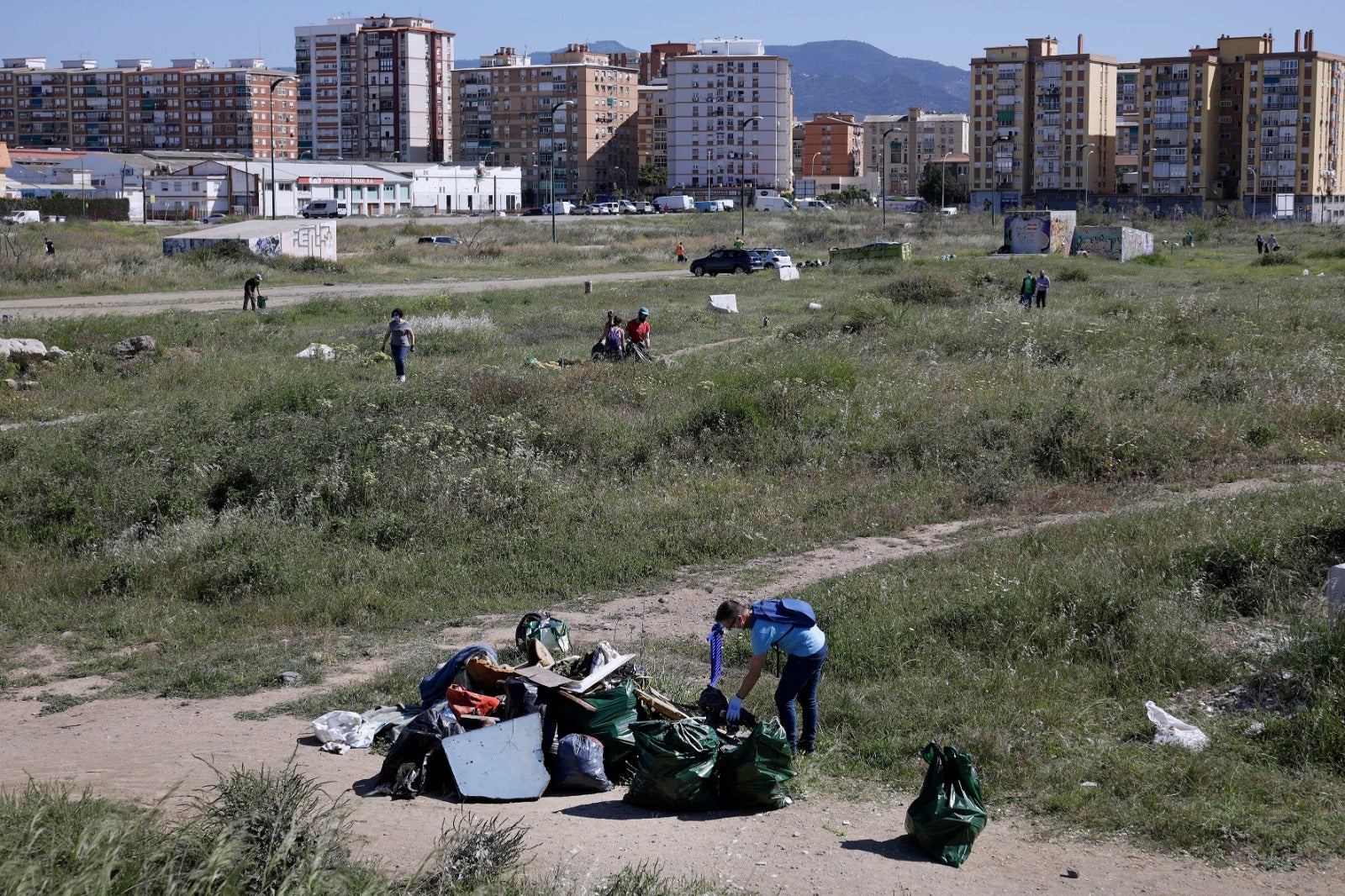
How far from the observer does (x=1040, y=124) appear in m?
119

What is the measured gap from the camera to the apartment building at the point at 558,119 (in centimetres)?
15100

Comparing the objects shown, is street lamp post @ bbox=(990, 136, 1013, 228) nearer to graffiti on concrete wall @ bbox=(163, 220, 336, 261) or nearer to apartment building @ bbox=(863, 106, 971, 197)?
apartment building @ bbox=(863, 106, 971, 197)

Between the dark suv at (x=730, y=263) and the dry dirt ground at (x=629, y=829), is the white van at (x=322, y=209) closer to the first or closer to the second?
the dark suv at (x=730, y=263)

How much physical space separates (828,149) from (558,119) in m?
Answer: 40.0

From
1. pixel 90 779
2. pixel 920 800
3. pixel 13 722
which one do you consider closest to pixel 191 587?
pixel 13 722

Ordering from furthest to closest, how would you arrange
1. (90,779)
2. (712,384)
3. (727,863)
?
(712,384) → (90,779) → (727,863)

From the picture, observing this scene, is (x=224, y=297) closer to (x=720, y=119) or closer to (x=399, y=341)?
(x=399, y=341)

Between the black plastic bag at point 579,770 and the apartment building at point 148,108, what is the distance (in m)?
156

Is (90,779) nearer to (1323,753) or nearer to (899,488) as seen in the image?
(1323,753)

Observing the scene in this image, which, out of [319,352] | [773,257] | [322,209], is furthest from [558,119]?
[319,352]

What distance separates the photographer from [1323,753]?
747 centimetres

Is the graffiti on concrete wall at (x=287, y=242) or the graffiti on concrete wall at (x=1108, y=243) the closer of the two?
the graffiti on concrete wall at (x=287, y=242)

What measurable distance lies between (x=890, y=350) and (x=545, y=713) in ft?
53.9

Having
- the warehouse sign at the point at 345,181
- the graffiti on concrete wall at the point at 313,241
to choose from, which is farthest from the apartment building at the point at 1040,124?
the graffiti on concrete wall at the point at 313,241
